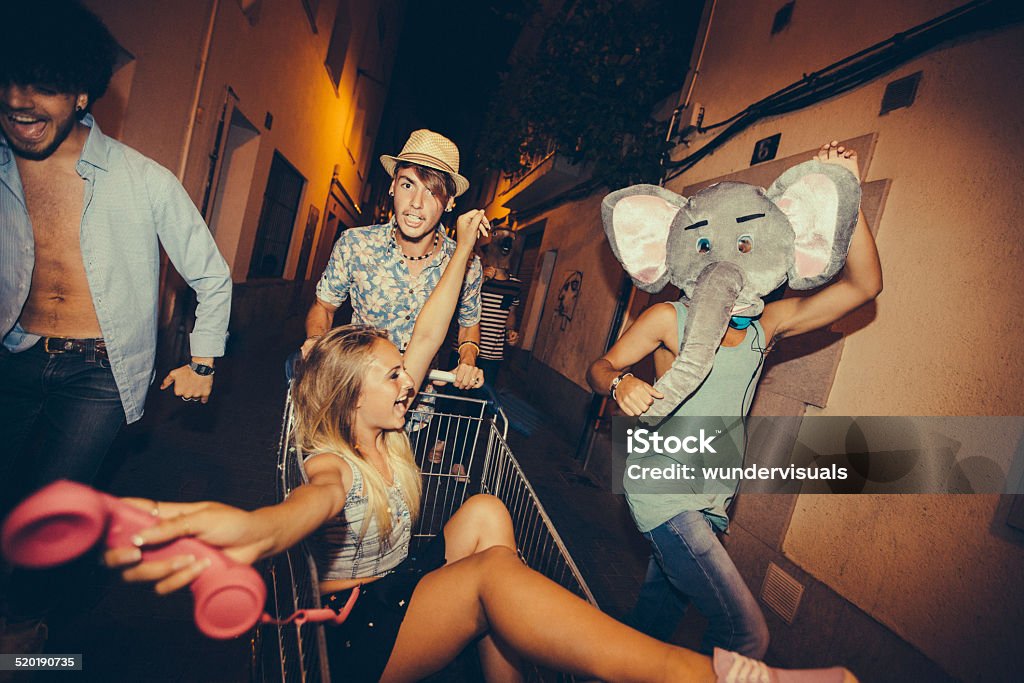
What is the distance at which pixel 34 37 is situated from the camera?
5.07 feet

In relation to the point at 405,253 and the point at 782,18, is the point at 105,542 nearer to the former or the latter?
the point at 405,253

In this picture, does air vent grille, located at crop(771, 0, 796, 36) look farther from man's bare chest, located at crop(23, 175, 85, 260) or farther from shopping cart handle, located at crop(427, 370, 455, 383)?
man's bare chest, located at crop(23, 175, 85, 260)

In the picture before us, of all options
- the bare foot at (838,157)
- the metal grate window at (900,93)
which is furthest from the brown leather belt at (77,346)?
the metal grate window at (900,93)

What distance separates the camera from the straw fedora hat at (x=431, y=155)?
2.35 m

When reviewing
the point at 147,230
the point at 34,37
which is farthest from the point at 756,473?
the point at 34,37

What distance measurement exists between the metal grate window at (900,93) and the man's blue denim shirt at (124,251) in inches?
157

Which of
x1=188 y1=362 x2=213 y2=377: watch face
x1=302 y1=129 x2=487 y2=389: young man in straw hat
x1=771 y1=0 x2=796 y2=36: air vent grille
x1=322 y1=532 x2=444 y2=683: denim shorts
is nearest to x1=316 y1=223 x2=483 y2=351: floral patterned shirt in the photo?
x1=302 y1=129 x2=487 y2=389: young man in straw hat

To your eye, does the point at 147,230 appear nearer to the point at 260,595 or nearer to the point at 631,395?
the point at 260,595

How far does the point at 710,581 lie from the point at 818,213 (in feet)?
5.11

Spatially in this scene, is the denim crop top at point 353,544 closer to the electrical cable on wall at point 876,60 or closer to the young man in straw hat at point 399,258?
the young man in straw hat at point 399,258

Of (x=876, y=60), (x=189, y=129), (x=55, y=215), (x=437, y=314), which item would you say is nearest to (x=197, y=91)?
(x=189, y=129)

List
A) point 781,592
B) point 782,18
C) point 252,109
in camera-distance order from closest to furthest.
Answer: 1. point 781,592
2. point 782,18
3. point 252,109

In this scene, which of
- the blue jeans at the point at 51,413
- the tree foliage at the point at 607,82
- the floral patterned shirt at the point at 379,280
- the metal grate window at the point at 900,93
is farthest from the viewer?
the tree foliage at the point at 607,82

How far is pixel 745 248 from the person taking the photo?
2.00 meters
